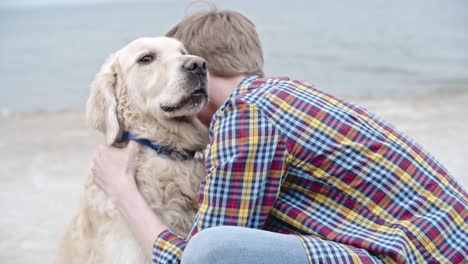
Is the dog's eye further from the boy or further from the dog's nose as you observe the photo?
the boy

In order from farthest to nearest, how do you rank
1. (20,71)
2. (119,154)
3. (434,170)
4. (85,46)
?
(85,46)
(20,71)
(119,154)
(434,170)

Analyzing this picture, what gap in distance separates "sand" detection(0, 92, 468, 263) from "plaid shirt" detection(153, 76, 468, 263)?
8.12ft

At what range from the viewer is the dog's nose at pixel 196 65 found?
2.57m

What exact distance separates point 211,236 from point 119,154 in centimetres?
85

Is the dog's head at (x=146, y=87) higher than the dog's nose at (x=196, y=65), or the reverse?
the dog's nose at (x=196, y=65)

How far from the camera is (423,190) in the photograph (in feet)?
7.03

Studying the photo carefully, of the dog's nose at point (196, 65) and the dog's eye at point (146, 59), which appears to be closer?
the dog's nose at point (196, 65)

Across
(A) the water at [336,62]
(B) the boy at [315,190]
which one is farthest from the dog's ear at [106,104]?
(A) the water at [336,62]

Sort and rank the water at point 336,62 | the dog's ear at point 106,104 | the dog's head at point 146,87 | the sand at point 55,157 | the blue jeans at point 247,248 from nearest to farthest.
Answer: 1. the blue jeans at point 247,248
2. the dog's head at point 146,87
3. the dog's ear at point 106,104
4. the sand at point 55,157
5. the water at point 336,62

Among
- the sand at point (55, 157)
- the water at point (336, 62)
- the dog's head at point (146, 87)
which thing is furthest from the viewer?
the water at point (336, 62)

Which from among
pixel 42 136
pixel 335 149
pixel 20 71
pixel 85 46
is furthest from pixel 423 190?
pixel 85 46

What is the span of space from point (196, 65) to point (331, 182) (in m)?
0.78

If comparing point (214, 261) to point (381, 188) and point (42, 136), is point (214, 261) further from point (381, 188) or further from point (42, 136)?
point (42, 136)

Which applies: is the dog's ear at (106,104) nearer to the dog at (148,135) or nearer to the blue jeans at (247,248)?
the dog at (148,135)
